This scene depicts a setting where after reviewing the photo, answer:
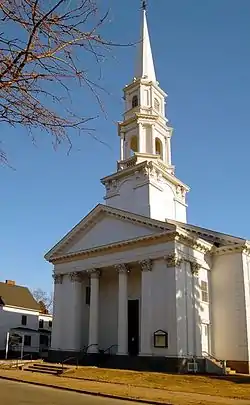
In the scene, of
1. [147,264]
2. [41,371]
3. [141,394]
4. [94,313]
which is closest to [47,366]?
[41,371]

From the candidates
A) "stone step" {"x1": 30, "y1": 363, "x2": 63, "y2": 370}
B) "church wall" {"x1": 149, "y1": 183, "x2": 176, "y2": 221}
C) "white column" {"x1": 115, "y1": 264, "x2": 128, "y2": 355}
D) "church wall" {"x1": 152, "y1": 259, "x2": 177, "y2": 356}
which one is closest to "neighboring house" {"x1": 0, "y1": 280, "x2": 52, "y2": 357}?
"stone step" {"x1": 30, "y1": 363, "x2": 63, "y2": 370}

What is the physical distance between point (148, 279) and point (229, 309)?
6768mm

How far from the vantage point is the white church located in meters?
31.3

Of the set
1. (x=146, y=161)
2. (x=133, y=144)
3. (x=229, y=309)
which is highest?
(x=133, y=144)

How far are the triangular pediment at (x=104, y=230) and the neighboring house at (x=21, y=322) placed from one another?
55.2 feet

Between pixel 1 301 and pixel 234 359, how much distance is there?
1237 inches

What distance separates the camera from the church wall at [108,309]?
36031mm

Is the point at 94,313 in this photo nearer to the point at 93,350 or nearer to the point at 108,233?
the point at 93,350

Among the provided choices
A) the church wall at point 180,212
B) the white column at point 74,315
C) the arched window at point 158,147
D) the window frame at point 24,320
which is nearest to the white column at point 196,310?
the church wall at point 180,212

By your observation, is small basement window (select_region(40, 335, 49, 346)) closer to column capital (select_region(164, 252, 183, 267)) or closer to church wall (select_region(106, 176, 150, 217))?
church wall (select_region(106, 176, 150, 217))

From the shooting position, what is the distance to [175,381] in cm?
2406

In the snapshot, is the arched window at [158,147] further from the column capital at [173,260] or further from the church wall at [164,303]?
the column capital at [173,260]

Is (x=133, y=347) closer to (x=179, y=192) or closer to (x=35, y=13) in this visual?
(x=179, y=192)

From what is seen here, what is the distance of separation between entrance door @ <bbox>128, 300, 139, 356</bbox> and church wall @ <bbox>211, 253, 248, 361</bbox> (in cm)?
587
